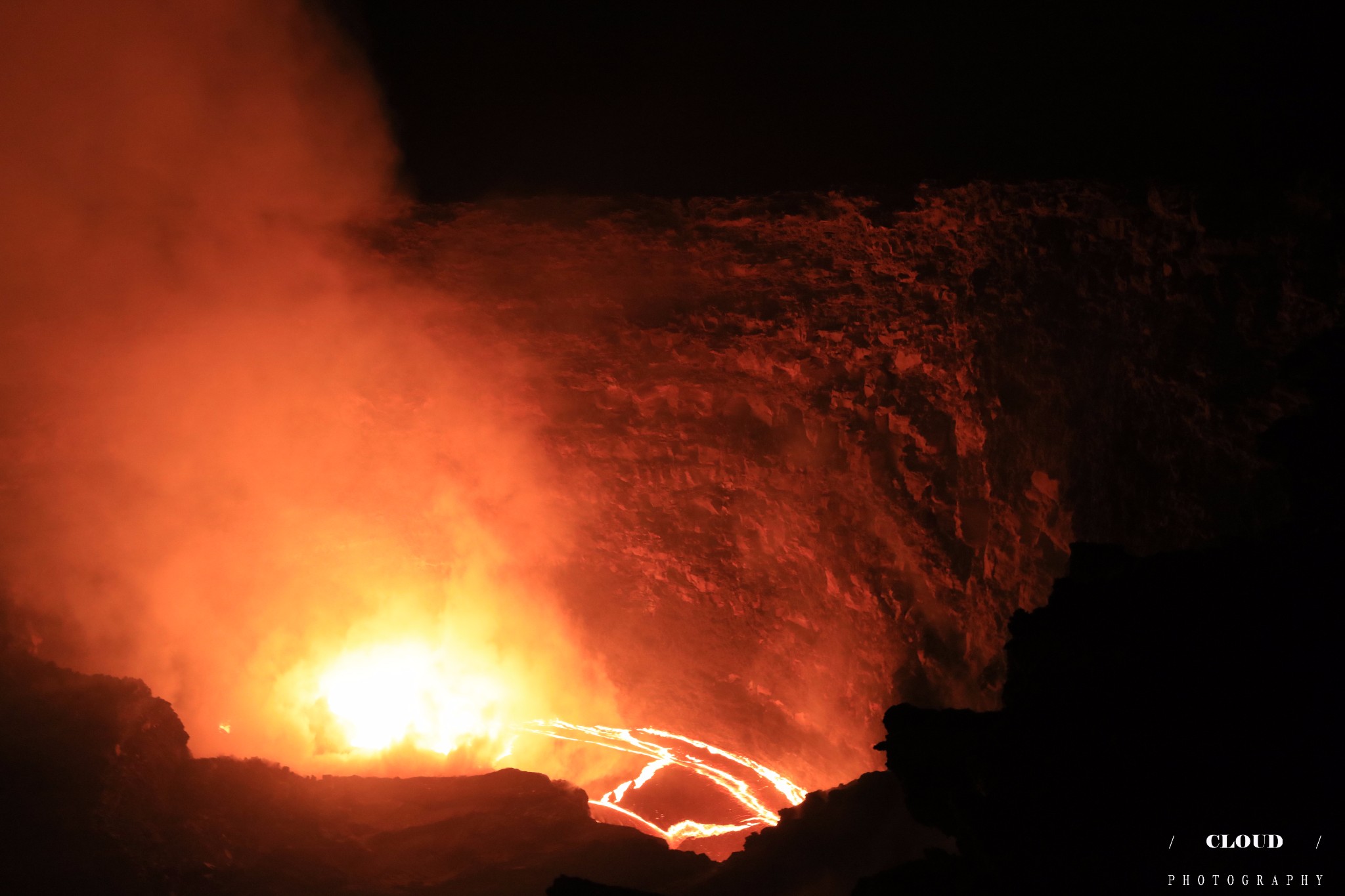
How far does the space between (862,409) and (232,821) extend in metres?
5.92

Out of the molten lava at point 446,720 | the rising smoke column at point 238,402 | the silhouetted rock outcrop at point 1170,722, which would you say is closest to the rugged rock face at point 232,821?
the rising smoke column at point 238,402

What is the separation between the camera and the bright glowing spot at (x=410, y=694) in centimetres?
1003

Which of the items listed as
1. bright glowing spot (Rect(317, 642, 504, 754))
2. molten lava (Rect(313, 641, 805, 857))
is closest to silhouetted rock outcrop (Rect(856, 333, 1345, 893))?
molten lava (Rect(313, 641, 805, 857))

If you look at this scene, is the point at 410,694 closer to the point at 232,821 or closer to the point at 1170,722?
the point at 232,821

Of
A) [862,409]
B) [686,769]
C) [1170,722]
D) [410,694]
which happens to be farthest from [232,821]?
[1170,722]

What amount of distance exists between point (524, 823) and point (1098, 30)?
6.74 m

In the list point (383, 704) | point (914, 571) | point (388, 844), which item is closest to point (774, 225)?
point (914, 571)

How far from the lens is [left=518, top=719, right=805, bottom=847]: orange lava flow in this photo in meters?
9.19

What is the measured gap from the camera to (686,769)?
9984 millimetres

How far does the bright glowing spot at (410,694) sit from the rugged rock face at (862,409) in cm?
175

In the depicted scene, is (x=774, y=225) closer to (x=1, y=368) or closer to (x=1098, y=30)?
(x=1098, y=30)

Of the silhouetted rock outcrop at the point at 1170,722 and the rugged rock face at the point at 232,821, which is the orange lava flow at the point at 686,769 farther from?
the silhouetted rock outcrop at the point at 1170,722

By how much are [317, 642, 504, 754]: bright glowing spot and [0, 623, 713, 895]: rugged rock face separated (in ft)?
8.44

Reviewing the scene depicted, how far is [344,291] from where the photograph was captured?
7.03 meters
